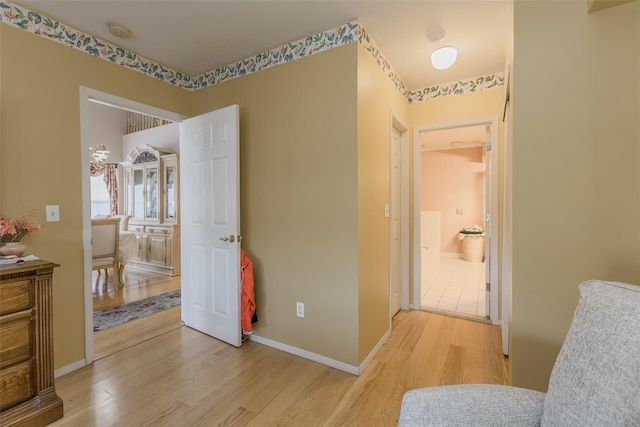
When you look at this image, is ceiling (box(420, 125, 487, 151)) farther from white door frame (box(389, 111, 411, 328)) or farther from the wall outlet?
the wall outlet

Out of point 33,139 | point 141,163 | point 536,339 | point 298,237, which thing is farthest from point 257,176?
point 141,163

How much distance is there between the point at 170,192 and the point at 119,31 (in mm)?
3115

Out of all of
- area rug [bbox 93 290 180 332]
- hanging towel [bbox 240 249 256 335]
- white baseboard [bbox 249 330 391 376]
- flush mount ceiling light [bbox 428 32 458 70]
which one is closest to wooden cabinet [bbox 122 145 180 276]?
area rug [bbox 93 290 180 332]

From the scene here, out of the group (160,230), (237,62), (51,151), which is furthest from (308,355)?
(160,230)

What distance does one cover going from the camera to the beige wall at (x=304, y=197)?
215cm

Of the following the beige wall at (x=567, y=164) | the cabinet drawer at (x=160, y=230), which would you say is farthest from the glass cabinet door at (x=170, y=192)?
the beige wall at (x=567, y=164)

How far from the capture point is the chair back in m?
3.79

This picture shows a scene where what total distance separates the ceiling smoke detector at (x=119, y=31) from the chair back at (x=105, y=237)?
247 centimetres

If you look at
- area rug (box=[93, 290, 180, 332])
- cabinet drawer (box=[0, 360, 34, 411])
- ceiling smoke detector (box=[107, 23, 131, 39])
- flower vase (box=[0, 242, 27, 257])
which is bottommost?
area rug (box=[93, 290, 180, 332])

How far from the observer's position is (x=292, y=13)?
79.9 inches

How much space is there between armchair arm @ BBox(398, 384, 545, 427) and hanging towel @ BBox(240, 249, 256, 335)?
5.84 feet

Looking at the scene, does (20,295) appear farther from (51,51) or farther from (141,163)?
(141,163)

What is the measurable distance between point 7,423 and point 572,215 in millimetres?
2961

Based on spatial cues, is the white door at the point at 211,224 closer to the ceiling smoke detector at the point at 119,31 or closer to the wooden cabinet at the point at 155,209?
the ceiling smoke detector at the point at 119,31
